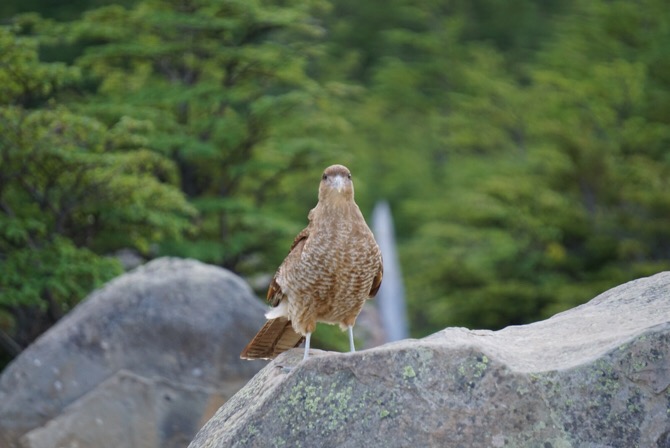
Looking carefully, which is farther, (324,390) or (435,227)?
(435,227)

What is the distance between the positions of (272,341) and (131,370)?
2819 millimetres

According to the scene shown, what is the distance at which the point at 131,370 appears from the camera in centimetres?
835

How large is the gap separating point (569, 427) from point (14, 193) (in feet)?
25.2

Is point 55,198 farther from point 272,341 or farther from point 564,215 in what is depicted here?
point 564,215

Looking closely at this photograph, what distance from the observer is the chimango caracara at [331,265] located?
5.29 meters

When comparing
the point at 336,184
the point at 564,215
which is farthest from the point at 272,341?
the point at 564,215

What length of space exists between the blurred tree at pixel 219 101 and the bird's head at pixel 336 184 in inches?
269

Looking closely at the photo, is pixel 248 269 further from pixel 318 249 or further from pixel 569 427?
pixel 569 427

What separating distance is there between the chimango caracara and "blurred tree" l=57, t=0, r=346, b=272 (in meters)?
6.68

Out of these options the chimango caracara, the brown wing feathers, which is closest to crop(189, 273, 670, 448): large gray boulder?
the chimango caracara

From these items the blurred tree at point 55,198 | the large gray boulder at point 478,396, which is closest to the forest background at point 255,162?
the blurred tree at point 55,198

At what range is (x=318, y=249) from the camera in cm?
529

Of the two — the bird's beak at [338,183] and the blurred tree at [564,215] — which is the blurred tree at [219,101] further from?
the bird's beak at [338,183]

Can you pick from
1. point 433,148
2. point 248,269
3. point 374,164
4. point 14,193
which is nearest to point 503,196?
point 248,269
